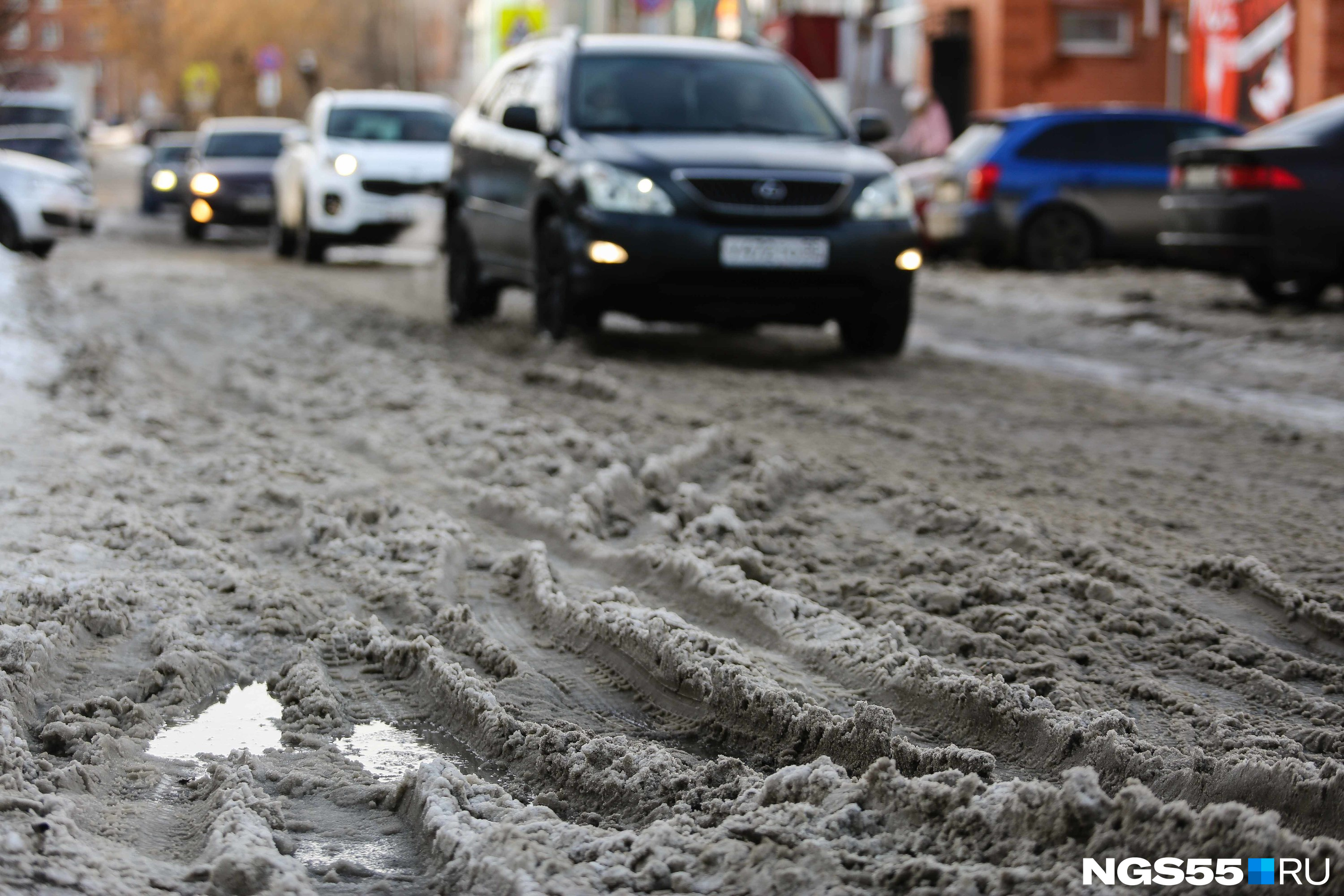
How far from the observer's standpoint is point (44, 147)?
28.5 m

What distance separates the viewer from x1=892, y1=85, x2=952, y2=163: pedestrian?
24141mm

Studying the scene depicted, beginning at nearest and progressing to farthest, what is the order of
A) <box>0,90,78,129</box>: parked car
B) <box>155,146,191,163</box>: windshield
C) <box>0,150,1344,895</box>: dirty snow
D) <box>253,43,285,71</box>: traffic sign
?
<box>0,150,1344,895</box>: dirty snow, <box>155,146,191,163</box>: windshield, <box>0,90,78,129</box>: parked car, <box>253,43,285,71</box>: traffic sign

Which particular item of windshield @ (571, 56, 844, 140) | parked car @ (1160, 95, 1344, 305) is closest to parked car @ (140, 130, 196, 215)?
windshield @ (571, 56, 844, 140)

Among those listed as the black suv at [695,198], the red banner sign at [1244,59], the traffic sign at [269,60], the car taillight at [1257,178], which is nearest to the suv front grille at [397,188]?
the black suv at [695,198]

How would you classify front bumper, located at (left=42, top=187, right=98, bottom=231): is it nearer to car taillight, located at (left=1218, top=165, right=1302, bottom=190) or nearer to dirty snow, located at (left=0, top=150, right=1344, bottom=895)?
dirty snow, located at (left=0, top=150, right=1344, bottom=895)

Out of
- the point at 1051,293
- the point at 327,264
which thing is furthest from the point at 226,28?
the point at 1051,293

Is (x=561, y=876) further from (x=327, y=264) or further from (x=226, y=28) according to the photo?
(x=226, y=28)

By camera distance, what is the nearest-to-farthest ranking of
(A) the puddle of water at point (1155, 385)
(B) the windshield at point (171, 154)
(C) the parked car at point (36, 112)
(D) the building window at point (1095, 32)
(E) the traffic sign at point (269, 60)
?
(A) the puddle of water at point (1155, 385)
(D) the building window at point (1095, 32)
(B) the windshield at point (171, 154)
(C) the parked car at point (36, 112)
(E) the traffic sign at point (269, 60)

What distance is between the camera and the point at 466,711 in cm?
339

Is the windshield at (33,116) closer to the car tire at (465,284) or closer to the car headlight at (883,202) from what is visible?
the car tire at (465,284)

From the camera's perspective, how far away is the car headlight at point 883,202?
8.92m

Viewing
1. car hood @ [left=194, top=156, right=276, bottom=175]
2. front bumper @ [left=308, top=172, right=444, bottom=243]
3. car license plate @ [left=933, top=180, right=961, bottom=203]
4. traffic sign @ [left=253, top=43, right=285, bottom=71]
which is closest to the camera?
car license plate @ [left=933, top=180, right=961, bottom=203]

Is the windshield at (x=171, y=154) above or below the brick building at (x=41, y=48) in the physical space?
below

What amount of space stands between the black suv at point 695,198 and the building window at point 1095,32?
706 inches
